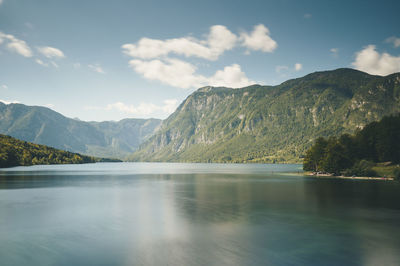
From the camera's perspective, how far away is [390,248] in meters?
24.7

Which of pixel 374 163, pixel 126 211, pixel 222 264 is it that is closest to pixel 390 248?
pixel 222 264

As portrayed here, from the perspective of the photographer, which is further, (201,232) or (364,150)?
(364,150)

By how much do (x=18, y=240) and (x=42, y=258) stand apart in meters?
6.67

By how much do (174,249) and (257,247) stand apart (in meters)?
6.90

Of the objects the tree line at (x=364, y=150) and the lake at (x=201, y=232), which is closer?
the lake at (x=201, y=232)

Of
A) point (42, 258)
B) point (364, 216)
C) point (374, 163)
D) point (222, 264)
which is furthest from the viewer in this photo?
point (374, 163)

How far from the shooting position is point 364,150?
11212cm

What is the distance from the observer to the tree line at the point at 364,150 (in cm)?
10450

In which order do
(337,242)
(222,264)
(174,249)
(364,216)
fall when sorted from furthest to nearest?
(364,216) < (337,242) < (174,249) < (222,264)

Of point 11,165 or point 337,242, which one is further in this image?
point 11,165

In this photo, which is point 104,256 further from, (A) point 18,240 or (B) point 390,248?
(B) point 390,248

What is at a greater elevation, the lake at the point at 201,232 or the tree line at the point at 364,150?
the tree line at the point at 364,150

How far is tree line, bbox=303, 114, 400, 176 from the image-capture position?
104 metres

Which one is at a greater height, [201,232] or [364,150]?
[364,150]
